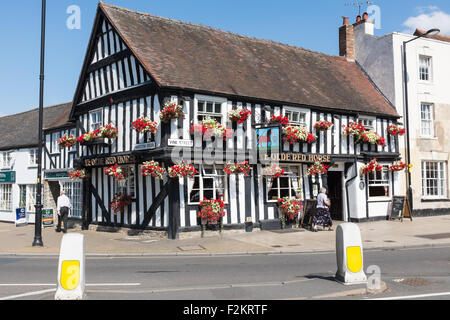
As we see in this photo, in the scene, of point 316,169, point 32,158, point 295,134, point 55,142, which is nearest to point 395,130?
point 316,169

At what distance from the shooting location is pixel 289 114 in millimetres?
17469

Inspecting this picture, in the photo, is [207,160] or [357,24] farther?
[357,24]

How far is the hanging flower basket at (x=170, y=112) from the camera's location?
46.6 feet

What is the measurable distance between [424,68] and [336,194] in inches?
320

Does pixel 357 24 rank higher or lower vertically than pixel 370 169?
higher

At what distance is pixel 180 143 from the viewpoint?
1446cm

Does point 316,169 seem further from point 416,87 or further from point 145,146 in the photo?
point 416,87

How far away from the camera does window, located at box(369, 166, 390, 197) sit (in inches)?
760

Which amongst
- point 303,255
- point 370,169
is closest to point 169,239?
point 303,255

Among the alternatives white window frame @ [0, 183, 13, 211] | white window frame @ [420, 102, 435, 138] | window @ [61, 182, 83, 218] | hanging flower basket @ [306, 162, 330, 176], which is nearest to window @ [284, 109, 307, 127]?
hanging flower basket @ [306, 162, 330, 176]

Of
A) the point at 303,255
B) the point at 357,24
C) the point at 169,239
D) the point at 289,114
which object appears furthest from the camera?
the point at 357,24

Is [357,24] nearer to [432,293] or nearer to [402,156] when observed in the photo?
[402,156]

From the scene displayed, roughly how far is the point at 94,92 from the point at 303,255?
39.0 feet

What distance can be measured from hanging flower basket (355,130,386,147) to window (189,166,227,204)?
6.83 meters
